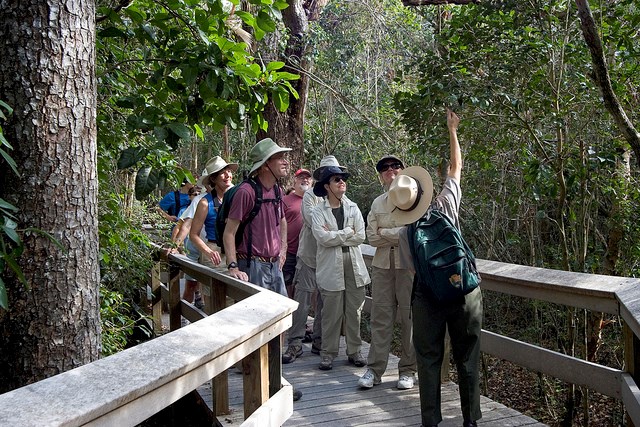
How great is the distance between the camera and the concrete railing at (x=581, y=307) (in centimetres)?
319

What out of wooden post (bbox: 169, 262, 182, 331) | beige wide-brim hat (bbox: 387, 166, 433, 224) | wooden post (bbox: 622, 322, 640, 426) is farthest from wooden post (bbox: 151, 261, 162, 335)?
wooden post (bbox: 622, 322, 640, 426)

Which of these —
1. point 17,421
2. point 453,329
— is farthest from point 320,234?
point 17,421

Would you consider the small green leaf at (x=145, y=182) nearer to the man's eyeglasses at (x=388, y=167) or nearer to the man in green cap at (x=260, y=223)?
the man in green cap at (x=260, y=223)

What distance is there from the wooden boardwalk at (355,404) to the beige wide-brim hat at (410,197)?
4.52ft

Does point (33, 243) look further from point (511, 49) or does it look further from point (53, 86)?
point (511, 49)

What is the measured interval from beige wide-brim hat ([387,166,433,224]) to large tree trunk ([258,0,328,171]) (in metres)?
4.14

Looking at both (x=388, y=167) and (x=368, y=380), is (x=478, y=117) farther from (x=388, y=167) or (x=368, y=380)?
(x=368, y=380)

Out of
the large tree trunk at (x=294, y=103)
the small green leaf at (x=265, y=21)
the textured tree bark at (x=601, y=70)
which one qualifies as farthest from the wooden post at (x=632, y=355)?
the large tree trunk at (x=294, y=103)

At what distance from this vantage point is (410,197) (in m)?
4.12

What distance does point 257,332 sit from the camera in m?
2.65

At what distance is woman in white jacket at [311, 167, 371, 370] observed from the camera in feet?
18.8

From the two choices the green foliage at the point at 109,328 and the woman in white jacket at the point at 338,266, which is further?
the woman in white jacket at the point at 338,266

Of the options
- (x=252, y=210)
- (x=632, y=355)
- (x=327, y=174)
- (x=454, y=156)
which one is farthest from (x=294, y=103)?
(x=632, y=355)

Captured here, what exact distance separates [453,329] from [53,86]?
8.40 ft
